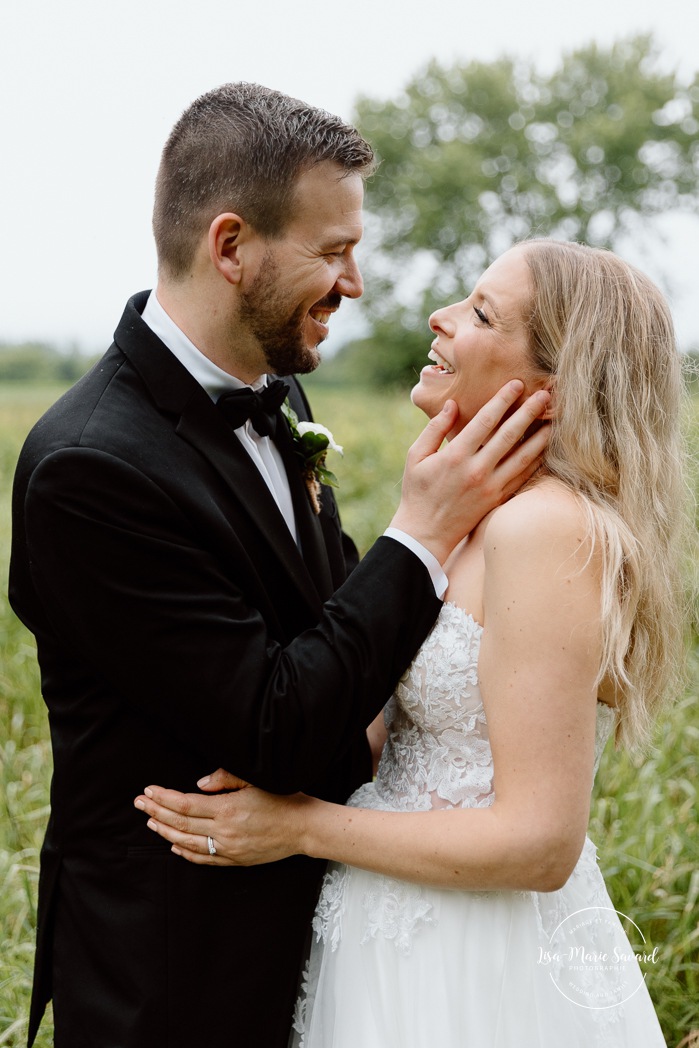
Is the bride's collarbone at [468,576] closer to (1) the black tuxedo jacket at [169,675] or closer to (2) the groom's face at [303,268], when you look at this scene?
(1) the black tuxedo jacket at [169,675]

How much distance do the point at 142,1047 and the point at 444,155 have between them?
38.4 meters

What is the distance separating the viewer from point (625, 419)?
7.84 ft

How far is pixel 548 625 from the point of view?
7.03 ft

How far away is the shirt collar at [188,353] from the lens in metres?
2.61

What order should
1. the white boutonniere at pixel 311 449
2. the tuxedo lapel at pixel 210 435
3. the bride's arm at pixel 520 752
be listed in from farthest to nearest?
the white boutonniere at pixel 311 449 → the tuxedo lapel at pixel 210 435 → the bride's arm at pixel 520 752

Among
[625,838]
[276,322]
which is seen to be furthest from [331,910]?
[625,838]

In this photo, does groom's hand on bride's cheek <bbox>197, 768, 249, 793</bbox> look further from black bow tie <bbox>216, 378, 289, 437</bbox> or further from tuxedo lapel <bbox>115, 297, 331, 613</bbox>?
black bow tie <bbox>216, 378, 289, 437</bbox>

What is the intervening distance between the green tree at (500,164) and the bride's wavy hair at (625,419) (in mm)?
33825

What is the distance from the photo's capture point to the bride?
7.11 ft

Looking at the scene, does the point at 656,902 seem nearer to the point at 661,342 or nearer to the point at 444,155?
the point at 661,342

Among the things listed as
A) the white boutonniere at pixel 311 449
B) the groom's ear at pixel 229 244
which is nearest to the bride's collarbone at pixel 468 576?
the white boutonniere at pixel 311 449

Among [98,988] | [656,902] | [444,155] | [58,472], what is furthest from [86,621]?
[444,155]

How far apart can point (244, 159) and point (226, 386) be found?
0.58 metres

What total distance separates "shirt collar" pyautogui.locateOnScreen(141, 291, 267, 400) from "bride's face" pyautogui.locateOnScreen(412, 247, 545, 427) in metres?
0.53
